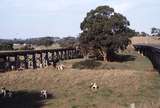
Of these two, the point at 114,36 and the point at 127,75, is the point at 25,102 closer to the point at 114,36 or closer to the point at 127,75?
the point at 127,75

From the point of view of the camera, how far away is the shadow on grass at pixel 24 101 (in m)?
32.3

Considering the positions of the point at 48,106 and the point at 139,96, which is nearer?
the point at 48,106

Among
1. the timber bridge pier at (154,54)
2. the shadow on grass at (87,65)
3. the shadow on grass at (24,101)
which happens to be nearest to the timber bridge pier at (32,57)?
the shadow on grass at (87,65)

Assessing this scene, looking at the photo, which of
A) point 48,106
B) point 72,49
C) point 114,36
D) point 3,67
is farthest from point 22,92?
point 72,49

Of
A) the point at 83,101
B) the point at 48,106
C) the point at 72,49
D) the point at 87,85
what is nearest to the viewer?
the point at 48,106

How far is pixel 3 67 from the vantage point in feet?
215

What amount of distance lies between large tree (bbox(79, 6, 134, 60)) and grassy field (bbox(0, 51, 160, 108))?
22.6 metres

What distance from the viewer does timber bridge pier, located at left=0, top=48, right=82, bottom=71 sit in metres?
64.1

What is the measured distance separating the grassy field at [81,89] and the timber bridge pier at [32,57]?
11.9m

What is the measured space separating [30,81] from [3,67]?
2004 centimetres

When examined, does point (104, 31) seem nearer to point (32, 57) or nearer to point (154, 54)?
point (154, 54)

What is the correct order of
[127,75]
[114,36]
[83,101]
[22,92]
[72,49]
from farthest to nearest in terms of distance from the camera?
1. [72,49]
2. [114,36]
3. [127,75]
4. [22,92]
5. [83,101]

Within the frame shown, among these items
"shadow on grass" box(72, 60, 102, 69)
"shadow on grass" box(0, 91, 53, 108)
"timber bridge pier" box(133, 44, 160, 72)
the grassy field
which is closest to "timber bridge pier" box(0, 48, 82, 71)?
"shadow on grass" box(72, 60, 102, 69)

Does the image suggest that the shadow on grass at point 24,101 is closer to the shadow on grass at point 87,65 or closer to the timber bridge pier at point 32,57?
the timber bridge pier at point 32,57
